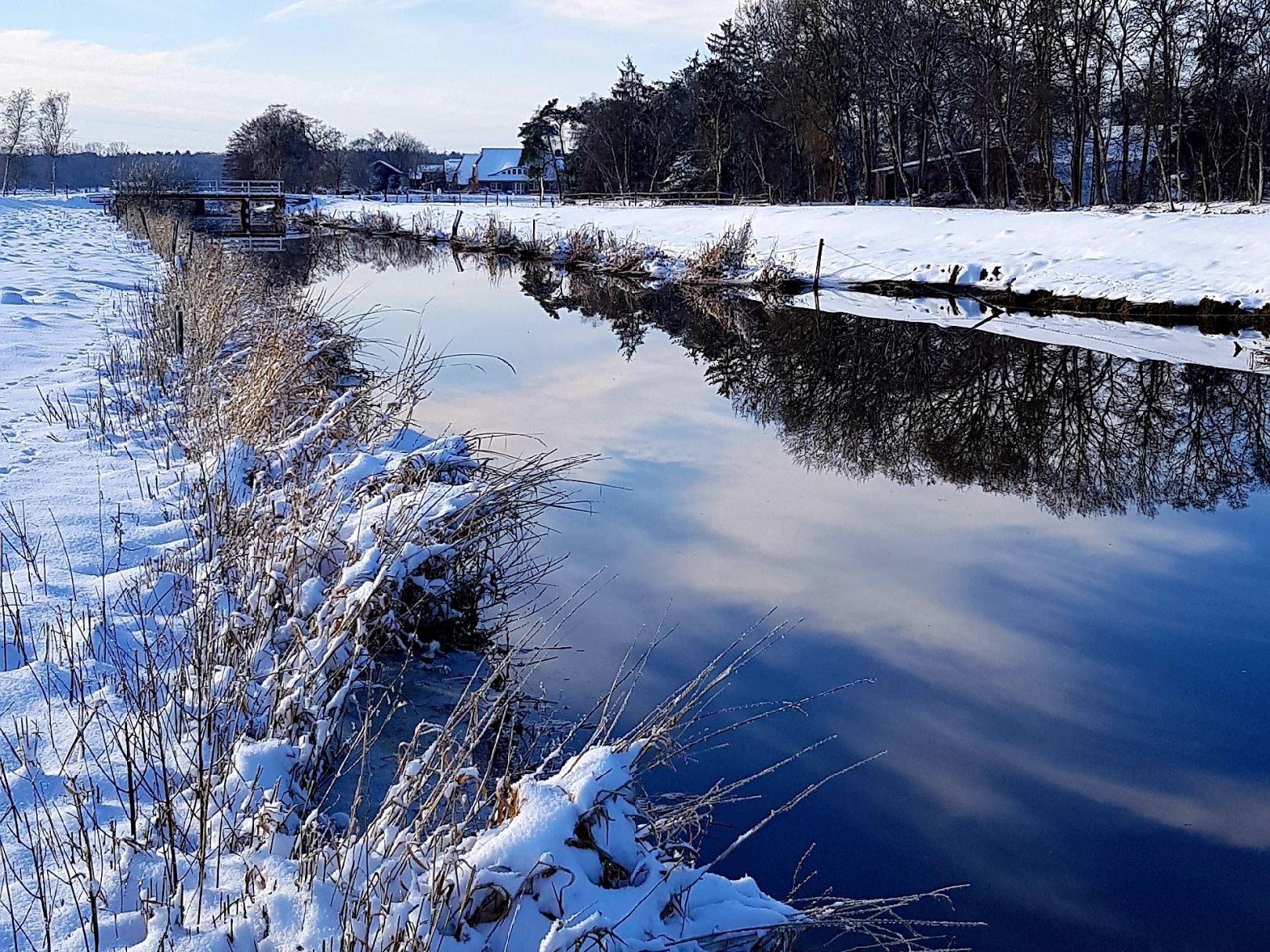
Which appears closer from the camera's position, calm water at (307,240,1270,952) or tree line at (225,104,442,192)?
calm water at (307,240,1270,952)

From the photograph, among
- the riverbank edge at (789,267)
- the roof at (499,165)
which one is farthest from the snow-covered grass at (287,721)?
the roof at (499,165)

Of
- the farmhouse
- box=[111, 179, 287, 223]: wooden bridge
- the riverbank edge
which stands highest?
the farmhouse

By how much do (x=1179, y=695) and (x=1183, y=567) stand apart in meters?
2.14

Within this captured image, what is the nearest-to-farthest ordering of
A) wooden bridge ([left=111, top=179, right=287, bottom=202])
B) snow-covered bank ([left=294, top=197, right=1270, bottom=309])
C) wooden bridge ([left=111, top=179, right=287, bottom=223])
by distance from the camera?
1. snow-covered bank ([left=294, top=197, right=1270, bottom=309])
2. wooden bridge ([left=111, top=179, right=287, bottom=223])
3. wooden bridge ([left=111, top=179, right=287, bottom=202])

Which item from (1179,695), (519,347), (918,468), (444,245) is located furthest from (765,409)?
(444,245)

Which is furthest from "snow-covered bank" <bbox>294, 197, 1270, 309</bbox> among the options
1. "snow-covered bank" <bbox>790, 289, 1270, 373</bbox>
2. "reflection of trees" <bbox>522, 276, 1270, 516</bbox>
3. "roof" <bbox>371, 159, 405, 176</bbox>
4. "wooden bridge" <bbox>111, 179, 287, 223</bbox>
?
"roof" <bbox>371, 159, 405, 176</bbox>

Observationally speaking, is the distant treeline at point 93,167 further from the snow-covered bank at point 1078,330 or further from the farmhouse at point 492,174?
the snow-covered bank at point 1078,330

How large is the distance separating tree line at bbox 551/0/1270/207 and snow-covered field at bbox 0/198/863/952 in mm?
29324

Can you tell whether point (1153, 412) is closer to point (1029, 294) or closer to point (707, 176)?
point (1029, 294)

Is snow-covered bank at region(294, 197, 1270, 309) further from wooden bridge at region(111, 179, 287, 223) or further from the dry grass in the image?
wooden bridge at region(111, 179, 287, 223)

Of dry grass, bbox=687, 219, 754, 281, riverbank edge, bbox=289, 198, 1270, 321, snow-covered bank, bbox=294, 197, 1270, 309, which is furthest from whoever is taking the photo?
dry grass, bbox=687, 219, 754, 281

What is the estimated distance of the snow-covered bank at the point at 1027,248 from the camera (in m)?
20.1

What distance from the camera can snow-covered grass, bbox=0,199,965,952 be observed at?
286cm

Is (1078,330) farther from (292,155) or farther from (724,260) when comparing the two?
(292,155)
